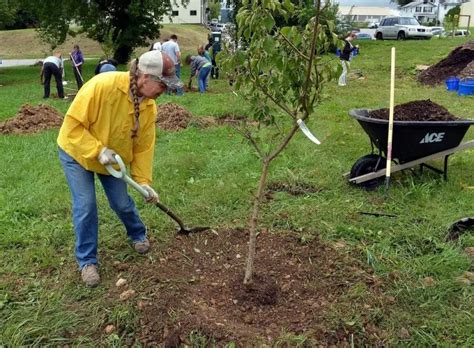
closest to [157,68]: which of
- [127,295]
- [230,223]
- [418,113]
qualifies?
[127,295]

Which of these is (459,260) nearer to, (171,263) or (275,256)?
(275,256)

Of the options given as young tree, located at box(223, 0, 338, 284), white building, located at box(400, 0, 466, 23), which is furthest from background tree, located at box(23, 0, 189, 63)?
white building, located at box(400, 0, 466, 23)

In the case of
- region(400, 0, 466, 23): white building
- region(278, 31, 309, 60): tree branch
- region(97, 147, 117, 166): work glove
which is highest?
region(400, 0, 466, 23): white building

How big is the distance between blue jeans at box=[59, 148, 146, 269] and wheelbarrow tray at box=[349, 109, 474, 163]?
260 cm

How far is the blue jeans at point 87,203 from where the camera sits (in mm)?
3320

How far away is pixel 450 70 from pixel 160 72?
503 inches

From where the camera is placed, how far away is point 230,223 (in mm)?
4484

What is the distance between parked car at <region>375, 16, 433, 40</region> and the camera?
91.6 ft

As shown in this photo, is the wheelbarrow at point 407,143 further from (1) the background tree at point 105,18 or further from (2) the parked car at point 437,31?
(2) the parked car at point 437,31

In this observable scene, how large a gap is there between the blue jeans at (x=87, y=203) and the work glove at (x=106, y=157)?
0.95 ft

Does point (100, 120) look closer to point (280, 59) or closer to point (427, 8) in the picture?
point (280, 59)

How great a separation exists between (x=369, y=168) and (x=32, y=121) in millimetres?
6206

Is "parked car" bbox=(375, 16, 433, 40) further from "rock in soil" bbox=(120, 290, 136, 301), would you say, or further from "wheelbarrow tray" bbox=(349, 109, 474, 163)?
"rock in soil" bbox=(120, 290, 136, 301)

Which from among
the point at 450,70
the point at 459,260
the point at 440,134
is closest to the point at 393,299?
the point at 459,260
